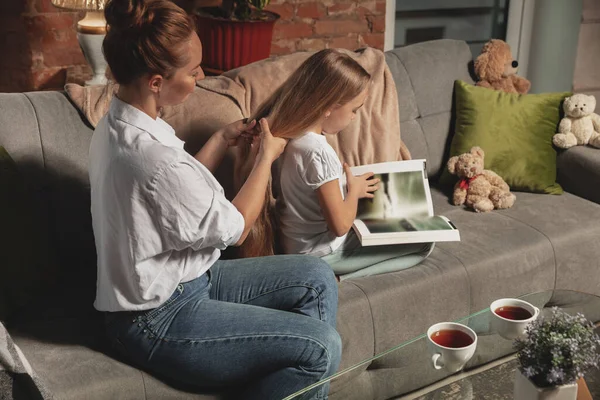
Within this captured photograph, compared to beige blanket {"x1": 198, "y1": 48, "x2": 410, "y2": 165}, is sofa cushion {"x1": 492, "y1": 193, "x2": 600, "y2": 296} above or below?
below

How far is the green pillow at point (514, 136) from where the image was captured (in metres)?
2.69

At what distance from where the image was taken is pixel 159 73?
166 cm

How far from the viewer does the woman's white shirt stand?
1.61 meters

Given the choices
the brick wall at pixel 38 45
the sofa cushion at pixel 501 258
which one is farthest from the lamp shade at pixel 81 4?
the sofa cushion at pixel 501 258

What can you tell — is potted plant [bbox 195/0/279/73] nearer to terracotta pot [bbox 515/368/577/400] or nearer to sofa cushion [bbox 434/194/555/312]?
sofa cushion [bbox 434/194/555/312]

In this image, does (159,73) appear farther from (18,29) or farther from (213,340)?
(18,29)

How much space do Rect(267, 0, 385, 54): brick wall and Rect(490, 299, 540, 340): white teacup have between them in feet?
6.92

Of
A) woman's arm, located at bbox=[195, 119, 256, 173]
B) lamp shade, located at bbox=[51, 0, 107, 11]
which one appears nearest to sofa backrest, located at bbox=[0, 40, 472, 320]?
woman's arm, located at bbox=[195, 119, 256, 173]

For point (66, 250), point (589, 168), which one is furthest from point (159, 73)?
point (589, 168)

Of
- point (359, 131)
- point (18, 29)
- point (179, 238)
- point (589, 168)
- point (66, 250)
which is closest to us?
point (179, 238)

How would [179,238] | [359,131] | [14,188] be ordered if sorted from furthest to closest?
[359,131] → [14,188] → [179,238]

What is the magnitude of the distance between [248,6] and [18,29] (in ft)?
2.92

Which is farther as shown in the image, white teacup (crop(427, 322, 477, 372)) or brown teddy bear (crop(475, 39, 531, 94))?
brown teddy bear (crop(475, 39, 531, 94))

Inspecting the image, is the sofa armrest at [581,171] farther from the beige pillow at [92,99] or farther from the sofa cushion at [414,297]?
the beige pillow at [92,99]
